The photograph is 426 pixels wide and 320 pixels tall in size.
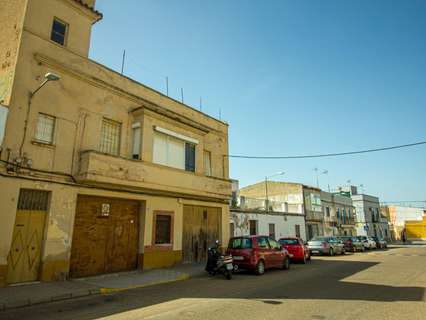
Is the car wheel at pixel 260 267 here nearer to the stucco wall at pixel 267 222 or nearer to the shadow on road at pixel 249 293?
the shadow on road at pixel 249 293

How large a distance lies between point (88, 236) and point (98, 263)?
122 cm

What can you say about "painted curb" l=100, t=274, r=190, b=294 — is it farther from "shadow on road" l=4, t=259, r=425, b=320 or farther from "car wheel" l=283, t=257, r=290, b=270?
"car wheel" l=283, t=257, r=290, b=270

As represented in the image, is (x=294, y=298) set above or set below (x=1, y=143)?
below

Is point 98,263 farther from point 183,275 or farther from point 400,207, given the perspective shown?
Result: point 400,207

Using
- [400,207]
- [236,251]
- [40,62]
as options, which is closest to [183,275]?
[236,251]

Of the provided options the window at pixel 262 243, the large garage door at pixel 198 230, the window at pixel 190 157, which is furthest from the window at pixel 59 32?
the window at pixel 262 243

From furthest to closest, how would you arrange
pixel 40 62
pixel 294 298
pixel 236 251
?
1. pixel 236 251
2. pixel 40 62
3. pixel 294 298

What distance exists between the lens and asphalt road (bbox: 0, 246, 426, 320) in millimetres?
6434

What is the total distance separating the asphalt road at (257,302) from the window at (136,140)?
5.87 metres

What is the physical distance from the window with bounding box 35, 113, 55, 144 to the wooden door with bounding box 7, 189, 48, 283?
74.1 inches

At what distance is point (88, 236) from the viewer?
12.0 m

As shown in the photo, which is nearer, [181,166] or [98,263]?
[98,263]

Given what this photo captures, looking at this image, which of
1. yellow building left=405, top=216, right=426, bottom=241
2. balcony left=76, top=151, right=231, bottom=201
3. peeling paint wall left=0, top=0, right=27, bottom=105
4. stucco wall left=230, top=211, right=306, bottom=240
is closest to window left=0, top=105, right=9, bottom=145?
peeling paint wall left=0, top=0, right=27, bottom=105

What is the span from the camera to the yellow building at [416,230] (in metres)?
56.4
